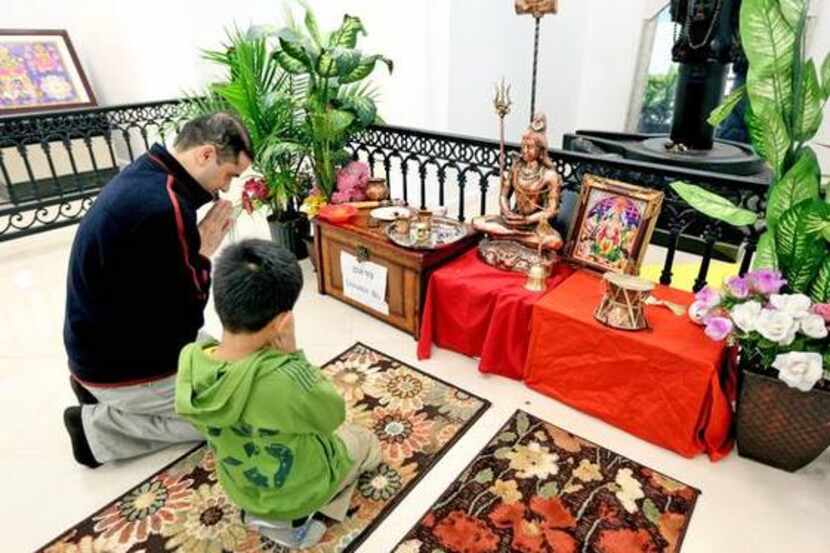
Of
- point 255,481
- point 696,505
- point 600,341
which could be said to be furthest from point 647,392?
point 255,481

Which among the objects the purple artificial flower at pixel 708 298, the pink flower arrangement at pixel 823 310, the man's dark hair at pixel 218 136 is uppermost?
the man's dark hair at pixel 218 136

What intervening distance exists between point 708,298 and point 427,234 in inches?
46.1

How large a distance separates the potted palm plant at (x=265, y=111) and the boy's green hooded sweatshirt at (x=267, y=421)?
1.78 m

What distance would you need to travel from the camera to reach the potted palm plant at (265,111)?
2805mm

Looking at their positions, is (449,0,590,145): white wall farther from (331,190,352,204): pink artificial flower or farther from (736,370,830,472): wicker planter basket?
(736,370,830,472): wicker planter basket

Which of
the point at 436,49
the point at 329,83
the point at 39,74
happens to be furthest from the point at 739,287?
the point at 39,74

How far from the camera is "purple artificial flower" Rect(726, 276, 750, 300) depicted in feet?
5.11

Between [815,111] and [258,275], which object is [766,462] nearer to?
[815,111]

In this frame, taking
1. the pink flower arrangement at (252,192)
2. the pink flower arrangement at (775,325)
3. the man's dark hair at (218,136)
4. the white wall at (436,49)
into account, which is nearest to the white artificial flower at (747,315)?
the pink flower arrangement at (775,325)

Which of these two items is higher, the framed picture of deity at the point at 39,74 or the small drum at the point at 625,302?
the framed picture of deity at the point at 39,74

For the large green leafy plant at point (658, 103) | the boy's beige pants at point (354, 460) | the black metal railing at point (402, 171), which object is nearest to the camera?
the boy's beige pants at point (354, 460)

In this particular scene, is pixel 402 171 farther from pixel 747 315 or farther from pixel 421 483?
pixel 747 315

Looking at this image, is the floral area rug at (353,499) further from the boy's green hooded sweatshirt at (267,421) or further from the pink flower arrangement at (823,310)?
the pink flower arrangement at (823,310)

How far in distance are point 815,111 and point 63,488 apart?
2678 millimetres
